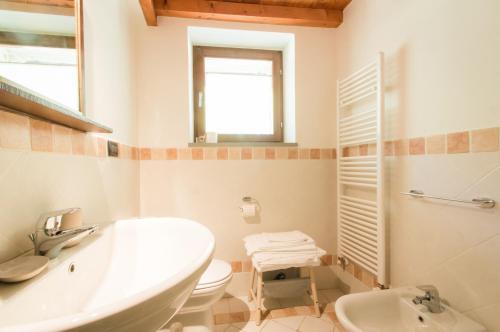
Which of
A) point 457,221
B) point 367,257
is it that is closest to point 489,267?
point 457,221

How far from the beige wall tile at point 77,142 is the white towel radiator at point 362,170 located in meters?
1.44

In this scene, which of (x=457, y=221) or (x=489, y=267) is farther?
(x=457, y=221)

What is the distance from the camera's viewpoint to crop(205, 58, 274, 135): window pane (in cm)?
200

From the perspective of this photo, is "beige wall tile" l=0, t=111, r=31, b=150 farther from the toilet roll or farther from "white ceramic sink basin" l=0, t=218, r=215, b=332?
the toilet roll

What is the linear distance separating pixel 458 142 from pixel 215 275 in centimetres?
129

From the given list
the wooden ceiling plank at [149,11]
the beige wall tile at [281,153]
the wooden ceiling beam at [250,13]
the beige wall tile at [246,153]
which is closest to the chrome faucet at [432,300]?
the beige wall tile at [281,153]

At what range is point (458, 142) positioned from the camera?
981 mm

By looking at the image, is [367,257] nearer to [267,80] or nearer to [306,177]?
Answer: [306,177]

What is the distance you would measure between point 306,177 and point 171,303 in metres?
1.58

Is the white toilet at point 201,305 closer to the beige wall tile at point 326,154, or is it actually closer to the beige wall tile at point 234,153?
the beige wall tile at point 234,153

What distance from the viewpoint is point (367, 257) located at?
1.46 m

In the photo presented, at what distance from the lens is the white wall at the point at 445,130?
0.88 metres

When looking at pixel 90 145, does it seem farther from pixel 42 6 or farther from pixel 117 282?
pixel 117 282

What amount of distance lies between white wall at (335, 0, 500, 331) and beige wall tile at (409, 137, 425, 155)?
3cm
